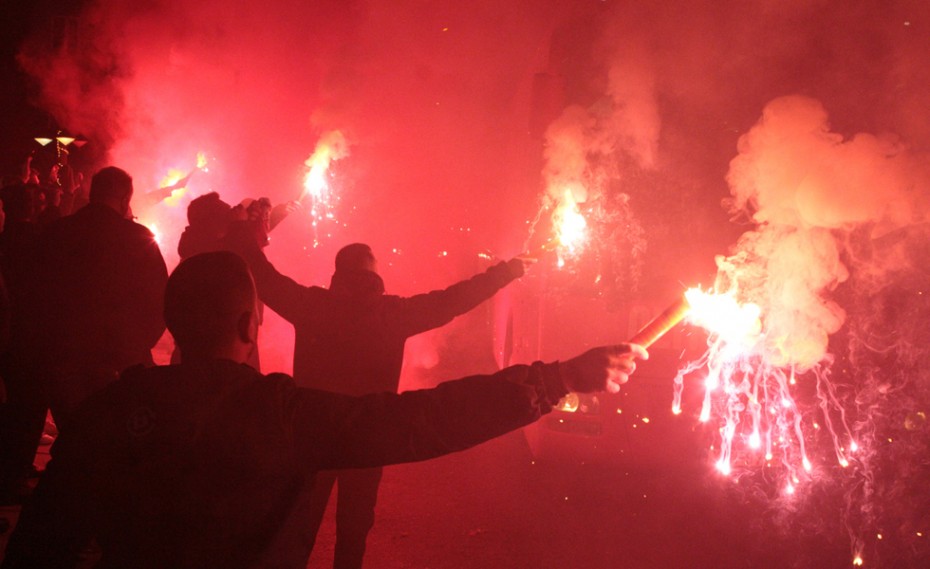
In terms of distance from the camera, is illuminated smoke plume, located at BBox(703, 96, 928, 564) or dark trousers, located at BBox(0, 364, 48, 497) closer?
dark trousers, located at BBox(0, 364, 48, 497)

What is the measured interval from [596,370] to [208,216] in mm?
Result: 3642

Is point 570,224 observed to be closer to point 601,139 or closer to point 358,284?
point 601,139

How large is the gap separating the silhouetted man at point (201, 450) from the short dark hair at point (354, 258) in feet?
6.73

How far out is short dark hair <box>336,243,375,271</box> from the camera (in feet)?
12.9

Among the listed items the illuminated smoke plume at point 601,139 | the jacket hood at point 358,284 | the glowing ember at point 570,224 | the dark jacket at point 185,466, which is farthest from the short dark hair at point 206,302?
the illuminated smoke plume at point 601,139

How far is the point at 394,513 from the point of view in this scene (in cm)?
543

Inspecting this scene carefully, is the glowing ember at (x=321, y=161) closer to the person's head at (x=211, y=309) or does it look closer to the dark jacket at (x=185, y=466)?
the person's head at (x=211, y=309)

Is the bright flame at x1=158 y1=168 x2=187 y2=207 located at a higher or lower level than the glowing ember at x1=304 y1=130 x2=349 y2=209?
higher

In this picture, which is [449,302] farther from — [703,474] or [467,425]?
[703,474]

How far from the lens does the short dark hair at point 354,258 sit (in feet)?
12.9

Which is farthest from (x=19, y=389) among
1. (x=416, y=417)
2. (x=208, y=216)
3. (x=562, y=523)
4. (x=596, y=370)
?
(x=562, y=523)

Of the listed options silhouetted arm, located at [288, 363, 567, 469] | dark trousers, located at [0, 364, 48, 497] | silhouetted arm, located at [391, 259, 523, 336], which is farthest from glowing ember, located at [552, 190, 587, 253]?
dark trousers, located at [0, 364, 48, 497]

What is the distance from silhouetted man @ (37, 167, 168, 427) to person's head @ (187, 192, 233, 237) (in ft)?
3.07

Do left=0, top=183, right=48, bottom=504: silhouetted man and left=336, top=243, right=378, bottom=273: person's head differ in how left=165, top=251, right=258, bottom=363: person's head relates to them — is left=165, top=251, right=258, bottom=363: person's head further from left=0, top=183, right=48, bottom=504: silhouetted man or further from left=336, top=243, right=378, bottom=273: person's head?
left=0, top=183, right=48, bottom=504: silhouetted man
